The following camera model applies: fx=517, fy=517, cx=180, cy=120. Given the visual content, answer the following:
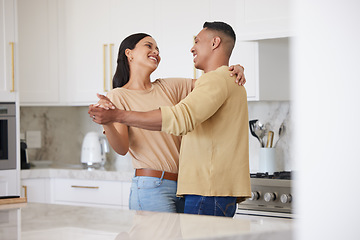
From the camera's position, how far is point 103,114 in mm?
1459

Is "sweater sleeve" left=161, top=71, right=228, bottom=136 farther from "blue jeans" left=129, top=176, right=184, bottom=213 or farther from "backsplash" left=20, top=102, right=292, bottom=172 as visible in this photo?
"backsplash" left=20, top=102, right=292, bottom=172

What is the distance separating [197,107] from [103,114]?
28 cm

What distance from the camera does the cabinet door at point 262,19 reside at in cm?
287

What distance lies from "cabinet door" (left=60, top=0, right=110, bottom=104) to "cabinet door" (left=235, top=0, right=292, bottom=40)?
3.50 ft

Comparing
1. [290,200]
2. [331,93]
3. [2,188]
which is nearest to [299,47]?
[331,93]

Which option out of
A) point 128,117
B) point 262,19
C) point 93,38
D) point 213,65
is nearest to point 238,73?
point 213,65

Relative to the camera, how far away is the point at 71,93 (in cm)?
373

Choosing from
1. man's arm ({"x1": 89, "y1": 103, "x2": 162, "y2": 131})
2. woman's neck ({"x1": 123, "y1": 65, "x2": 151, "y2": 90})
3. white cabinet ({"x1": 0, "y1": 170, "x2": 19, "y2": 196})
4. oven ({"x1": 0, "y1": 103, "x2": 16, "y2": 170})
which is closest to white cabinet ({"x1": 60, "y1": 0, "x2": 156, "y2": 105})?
oven ({"x1": 0, "y1": 103, "x2": 16, "y2": 170})

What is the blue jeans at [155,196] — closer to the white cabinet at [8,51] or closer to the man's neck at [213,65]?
the man's neck at [213,65]

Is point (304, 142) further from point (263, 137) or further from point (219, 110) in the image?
point (263, 137)

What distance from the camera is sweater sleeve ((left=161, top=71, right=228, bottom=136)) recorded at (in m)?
1.48

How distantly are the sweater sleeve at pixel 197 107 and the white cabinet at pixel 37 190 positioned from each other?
7.46 ft

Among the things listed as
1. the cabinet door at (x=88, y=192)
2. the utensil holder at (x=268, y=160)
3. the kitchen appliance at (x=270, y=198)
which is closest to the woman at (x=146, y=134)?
the kitchen appliance at (x=270, y=198)

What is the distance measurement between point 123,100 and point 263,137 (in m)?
1.51
